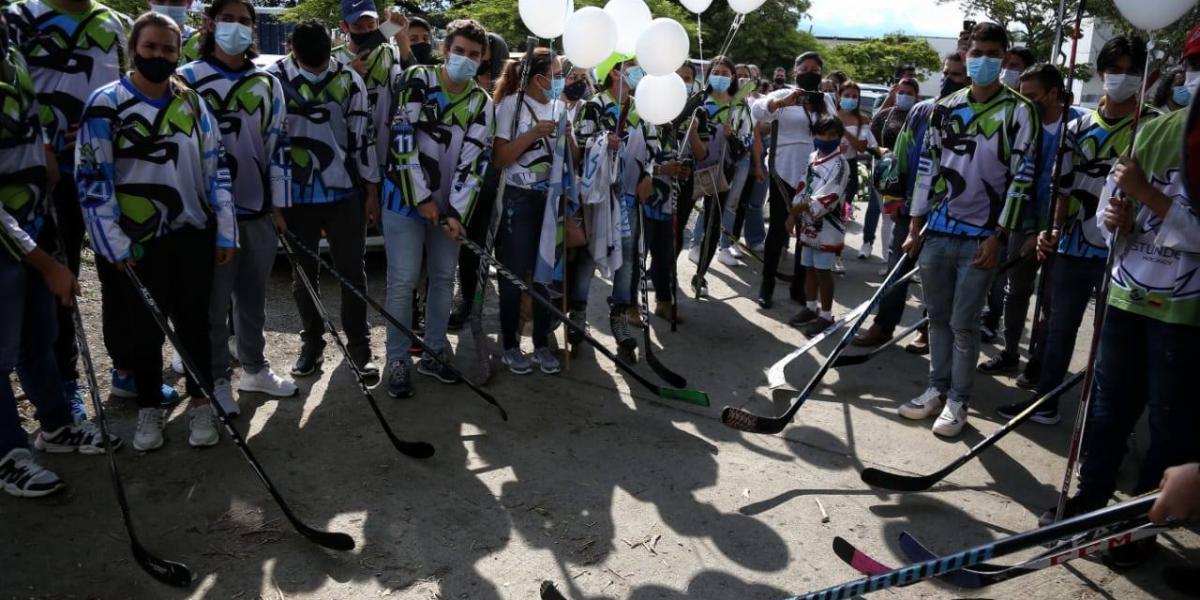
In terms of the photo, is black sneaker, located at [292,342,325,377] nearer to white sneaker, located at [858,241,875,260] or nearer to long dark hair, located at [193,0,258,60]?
long dark hair, located at [193,0,258,60]

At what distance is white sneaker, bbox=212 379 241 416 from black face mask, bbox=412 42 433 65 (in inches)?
95.6

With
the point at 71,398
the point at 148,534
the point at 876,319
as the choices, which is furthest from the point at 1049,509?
the point at 71,398

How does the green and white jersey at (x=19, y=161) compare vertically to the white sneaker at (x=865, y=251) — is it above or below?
above

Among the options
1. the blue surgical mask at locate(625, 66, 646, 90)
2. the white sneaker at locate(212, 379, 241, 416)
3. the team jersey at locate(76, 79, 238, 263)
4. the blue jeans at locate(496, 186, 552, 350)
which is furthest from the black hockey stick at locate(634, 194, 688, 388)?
the team jersey at locate(76, 79, 238, 263)

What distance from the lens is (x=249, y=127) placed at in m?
4.25

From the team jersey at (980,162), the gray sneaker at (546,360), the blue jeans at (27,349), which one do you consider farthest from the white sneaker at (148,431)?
the team jersey at (980,162)

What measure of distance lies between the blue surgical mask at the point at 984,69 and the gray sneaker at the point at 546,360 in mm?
2848

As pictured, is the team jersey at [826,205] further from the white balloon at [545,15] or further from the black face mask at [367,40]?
the black face mask at [367,40]

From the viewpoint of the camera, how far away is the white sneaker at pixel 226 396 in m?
4.37

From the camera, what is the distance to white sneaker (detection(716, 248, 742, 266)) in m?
8.72

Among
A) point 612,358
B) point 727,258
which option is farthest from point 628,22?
point 727,258

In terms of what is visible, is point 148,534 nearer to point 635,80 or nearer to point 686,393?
point 686,393

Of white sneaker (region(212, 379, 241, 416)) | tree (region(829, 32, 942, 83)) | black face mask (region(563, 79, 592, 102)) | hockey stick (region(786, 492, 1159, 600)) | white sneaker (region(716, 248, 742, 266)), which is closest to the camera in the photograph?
hockey stick (region(786, 492, 1159, 600))

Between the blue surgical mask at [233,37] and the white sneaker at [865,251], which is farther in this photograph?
the white sneaker at [865,251]
